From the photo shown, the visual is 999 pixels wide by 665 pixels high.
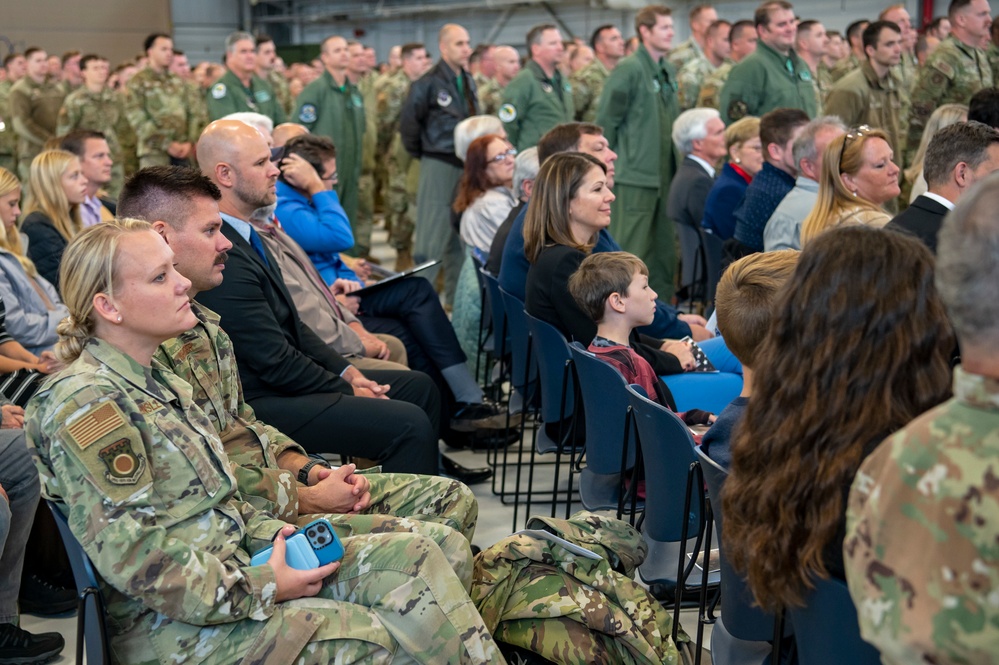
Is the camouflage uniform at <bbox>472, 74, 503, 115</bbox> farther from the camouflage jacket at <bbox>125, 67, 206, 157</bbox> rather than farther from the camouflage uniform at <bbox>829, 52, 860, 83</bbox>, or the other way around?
the camouflage uniform at <bbox>829, 52, 860, 83</bbox>

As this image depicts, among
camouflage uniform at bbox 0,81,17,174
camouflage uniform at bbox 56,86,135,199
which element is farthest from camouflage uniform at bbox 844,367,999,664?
camouflage uniform at bbox 0,81,17,174

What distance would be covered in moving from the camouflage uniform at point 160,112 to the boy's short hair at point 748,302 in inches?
272

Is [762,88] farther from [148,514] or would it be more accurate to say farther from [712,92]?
[148,514]

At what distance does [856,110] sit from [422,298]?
3.27m

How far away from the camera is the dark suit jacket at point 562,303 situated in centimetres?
316

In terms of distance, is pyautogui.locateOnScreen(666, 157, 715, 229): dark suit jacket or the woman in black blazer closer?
the woman in black blazer

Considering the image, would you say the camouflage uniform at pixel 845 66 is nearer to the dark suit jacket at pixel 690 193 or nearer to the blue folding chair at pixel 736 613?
the dark suit jacket at pixel 690 193

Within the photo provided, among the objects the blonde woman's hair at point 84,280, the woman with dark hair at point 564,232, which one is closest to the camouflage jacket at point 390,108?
the woman with dark hair at point 564,232

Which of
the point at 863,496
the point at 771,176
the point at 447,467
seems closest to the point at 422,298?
the point at 447,467

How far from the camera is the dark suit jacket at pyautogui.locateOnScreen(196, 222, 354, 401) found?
2.80m

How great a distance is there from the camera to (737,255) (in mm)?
4328

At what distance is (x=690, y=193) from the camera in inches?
208

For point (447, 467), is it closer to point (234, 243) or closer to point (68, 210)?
point (234, 243)

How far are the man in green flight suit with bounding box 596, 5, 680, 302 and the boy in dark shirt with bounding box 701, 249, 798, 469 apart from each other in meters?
3.95
